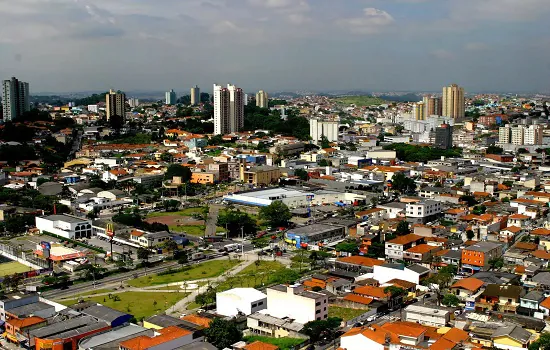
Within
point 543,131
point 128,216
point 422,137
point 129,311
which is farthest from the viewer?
point 422,137

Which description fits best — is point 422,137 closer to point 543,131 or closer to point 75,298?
point 543,131

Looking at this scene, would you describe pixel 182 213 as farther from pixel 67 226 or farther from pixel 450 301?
pixel 450 301

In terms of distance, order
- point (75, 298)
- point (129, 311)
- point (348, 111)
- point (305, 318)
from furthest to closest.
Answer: point (348, 111) → point (75, 298) → point (129, 311) → point (305, 318)

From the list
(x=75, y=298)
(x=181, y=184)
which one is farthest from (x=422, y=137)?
(x=75, y=298)

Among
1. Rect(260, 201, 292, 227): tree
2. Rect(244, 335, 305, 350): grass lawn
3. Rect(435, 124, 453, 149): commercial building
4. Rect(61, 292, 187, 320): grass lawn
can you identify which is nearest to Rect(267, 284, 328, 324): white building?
Rect(244, 335, 305, 350): grass lawn

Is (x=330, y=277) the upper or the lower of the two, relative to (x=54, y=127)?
lower

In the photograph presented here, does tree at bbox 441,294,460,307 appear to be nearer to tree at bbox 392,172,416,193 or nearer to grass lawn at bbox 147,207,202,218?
grass lawn at bbox 147,207,202,218
